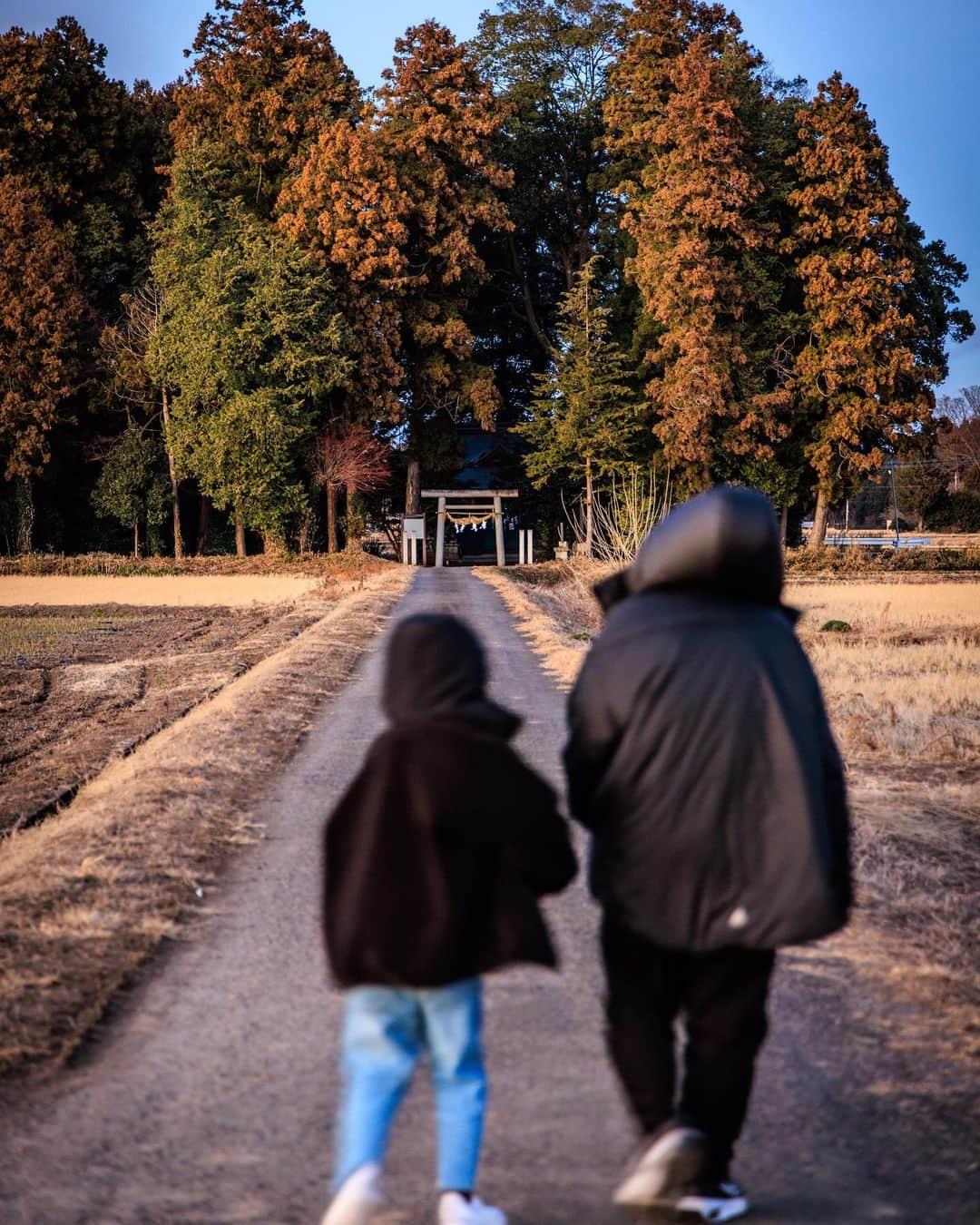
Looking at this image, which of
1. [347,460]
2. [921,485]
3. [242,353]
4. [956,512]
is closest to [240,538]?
[347,460]

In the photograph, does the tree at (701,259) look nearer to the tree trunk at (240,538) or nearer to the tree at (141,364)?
the tree trunk at (240,538)

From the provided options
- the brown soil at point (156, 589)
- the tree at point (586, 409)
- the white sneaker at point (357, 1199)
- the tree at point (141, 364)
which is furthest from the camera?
the tree at point (141, 364)

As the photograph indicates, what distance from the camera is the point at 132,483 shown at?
124 feet

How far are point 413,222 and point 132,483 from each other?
11732 mm

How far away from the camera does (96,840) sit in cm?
629

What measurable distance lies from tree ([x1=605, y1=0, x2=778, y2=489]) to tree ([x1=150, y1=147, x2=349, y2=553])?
9.34 meters

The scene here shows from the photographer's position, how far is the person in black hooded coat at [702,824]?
2799mm

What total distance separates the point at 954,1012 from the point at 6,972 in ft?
10.9

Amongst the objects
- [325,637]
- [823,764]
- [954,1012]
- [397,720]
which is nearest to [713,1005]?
[823,764]

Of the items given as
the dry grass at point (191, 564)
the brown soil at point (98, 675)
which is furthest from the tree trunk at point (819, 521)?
the brown soil at point (98, 675)

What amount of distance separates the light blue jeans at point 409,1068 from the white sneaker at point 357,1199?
2cm

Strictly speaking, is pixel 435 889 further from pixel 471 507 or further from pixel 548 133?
pixel 548 133

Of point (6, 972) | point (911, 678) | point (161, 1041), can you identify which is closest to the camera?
point (161, 1041)

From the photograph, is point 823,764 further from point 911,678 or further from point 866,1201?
point 911,678
